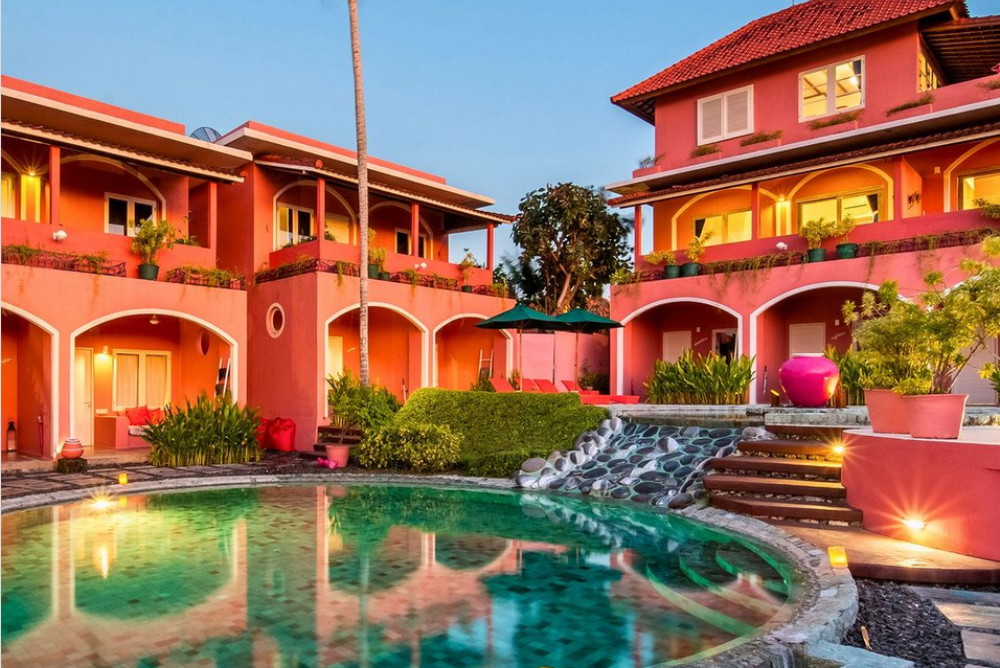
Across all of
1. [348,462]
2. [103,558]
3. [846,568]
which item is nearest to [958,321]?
[846,568]

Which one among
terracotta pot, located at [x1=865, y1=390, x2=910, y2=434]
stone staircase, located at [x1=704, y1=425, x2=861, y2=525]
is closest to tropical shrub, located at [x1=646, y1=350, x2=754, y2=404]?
stone staircase, located at [x1=704, y1=425, x2=861, y2=525]

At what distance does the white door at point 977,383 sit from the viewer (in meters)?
15.9

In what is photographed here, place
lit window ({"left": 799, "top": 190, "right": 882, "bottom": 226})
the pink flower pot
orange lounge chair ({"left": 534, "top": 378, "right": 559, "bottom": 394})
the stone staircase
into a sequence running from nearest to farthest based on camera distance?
the stone staircase < the pink flower pot < lit window ({"left": 799, "top": 190, "right": 882, "bottom": 226}) < orange lounge chair ({"left": 534, "top": 378, "right": 559, "bottom": 394})

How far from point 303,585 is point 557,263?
2034 centimetres

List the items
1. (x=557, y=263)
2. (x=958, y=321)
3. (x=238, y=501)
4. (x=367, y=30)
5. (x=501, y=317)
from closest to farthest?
(x=958, y=321)
(x=238, y=501)
(x=501, y=317)
(x=367, y=30)
(x=557, y=263)

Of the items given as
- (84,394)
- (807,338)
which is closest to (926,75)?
(807,338)

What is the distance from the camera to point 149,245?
1552cm

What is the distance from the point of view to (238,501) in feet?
37.4

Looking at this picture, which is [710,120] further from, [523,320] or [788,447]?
[788,447]

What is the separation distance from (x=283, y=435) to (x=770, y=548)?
1193cm

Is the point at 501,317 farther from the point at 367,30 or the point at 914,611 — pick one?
the point at 914,611

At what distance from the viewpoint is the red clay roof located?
58.9 ft

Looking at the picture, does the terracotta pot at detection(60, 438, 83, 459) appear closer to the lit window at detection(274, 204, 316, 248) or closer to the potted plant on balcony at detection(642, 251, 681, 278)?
the lit window at detection(274, 204, 316, 248)

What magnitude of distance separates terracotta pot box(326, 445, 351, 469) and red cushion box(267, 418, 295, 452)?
2.58 meters
